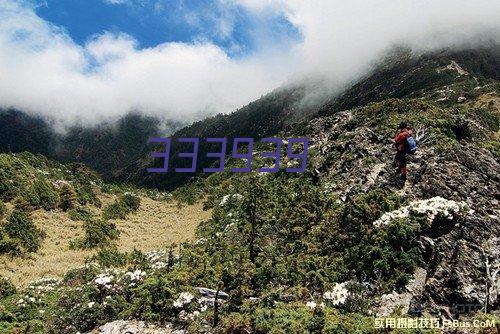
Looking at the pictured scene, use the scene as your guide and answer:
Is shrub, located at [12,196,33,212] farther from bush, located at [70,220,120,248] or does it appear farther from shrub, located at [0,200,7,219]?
bush, located at [70,220,120,248]

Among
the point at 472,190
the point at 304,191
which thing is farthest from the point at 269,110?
the point at 472,190

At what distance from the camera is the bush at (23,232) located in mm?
37250

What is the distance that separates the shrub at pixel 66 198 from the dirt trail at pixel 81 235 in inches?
83.5

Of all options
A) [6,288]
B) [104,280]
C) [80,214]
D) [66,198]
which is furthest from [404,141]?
[66,198]

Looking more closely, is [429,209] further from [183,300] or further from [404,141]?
[183,300]

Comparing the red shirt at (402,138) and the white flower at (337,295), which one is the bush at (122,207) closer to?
the white flower at (337,295)

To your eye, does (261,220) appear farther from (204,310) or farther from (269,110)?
(269,110)

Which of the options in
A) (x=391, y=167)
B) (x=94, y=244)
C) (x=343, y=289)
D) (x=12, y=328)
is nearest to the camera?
(x=12, y=328)

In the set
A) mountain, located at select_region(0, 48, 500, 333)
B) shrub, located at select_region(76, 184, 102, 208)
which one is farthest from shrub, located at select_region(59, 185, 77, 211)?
mountain, located at select_region(0, 48, 500, 333)

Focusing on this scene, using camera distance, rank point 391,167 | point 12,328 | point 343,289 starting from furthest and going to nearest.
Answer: point 391,167 < point 343,289 < point 12,328

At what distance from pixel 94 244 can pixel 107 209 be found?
17931mm

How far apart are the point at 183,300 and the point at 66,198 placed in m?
37.9

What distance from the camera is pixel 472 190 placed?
28.6 metres

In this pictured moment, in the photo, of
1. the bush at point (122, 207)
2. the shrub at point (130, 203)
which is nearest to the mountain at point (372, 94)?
the shrub at point (130, 203)
